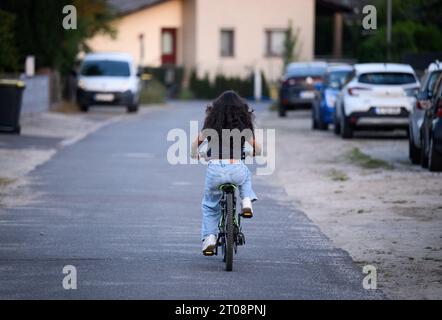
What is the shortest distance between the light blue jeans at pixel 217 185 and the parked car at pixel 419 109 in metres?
11.9

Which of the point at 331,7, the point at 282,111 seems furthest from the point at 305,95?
the point at 331,7

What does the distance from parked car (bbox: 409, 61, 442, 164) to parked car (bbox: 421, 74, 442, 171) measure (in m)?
0.64

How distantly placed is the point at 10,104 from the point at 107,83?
49.0ft

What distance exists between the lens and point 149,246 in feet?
43.3

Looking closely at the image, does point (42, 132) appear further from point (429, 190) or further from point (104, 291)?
point (104, 291)

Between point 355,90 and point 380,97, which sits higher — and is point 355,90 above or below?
above

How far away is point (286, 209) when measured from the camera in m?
17.0

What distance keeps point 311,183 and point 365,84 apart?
33.5ft

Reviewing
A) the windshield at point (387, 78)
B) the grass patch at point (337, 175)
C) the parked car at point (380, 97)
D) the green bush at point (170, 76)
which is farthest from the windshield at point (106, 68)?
the grass patch at point (337, 175)

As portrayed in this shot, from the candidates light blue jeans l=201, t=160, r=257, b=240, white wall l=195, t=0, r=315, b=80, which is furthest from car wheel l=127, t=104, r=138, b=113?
light blue jeans l=201, t=160, r=257, b=240

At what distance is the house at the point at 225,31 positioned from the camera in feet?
220

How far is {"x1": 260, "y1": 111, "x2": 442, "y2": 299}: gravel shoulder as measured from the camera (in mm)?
11875

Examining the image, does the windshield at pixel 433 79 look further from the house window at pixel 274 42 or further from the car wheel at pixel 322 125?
the house window at pixel 274 42

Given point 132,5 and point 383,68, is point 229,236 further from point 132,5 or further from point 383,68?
point 132,5
